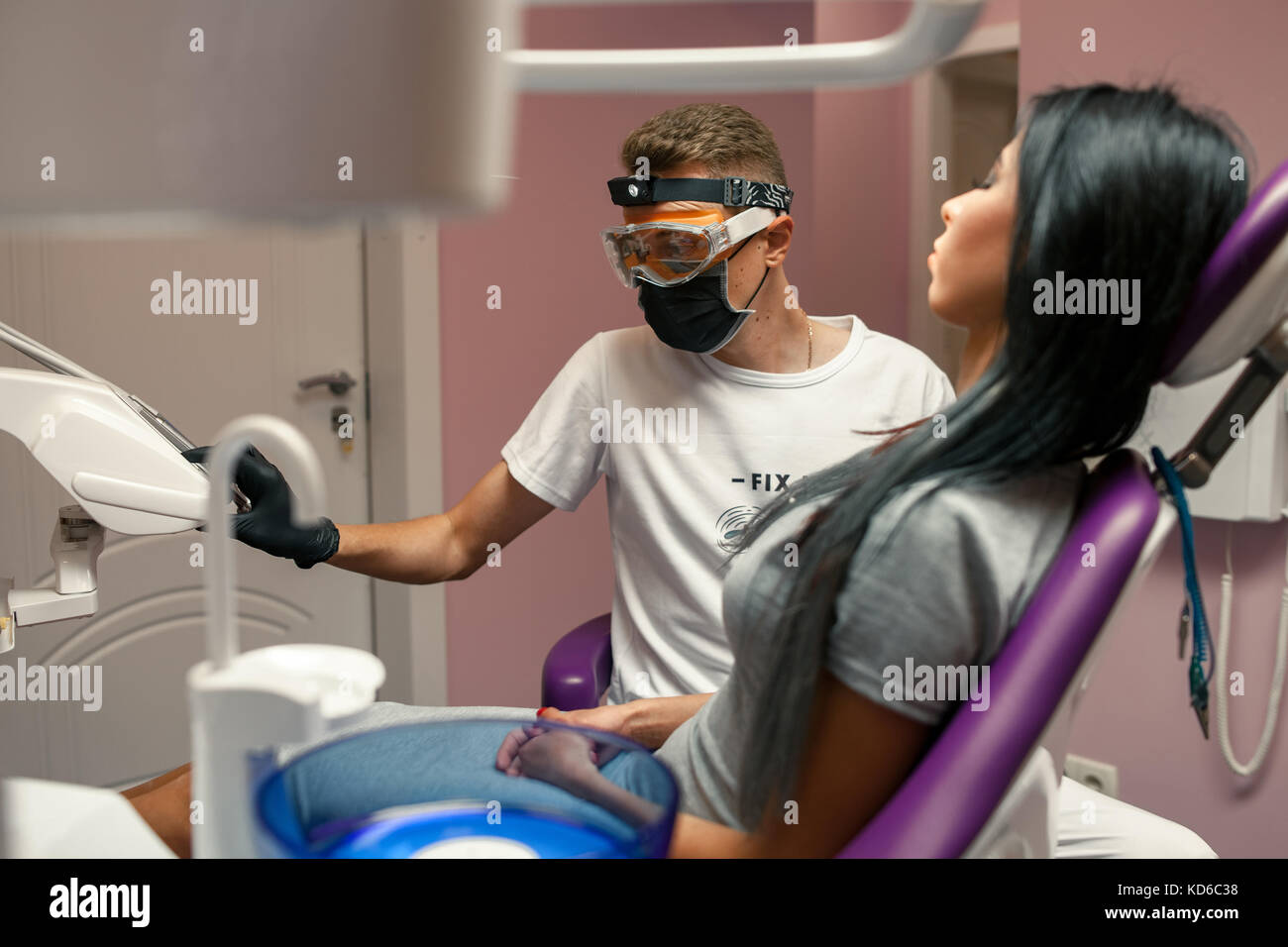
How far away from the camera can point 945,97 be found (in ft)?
11.0

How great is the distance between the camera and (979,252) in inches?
35.0

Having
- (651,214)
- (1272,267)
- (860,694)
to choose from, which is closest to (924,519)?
(860,694)

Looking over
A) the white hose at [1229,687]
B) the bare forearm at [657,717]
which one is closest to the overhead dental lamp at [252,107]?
the bare forearm at [657,717]

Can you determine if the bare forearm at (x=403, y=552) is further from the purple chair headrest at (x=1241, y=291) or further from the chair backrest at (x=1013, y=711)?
the purple chair headrest at (x=1241, y=291)

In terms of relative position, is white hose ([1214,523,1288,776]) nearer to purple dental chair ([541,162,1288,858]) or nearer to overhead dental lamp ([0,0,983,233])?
purple dental chair ([541,162,1288,858])

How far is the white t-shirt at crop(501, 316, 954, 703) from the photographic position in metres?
1.62

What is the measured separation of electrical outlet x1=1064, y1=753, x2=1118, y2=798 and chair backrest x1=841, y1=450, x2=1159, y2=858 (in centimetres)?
150

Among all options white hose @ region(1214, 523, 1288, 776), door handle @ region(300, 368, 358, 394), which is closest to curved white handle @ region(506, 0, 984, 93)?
white hose @ region(1214, 523, 1288, 776)

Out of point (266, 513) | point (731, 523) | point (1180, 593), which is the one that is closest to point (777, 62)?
point (266, 513)

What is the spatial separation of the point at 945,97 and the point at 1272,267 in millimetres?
2909

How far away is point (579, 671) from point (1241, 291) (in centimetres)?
106
